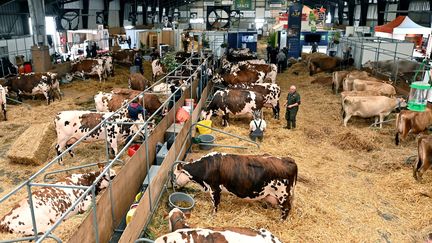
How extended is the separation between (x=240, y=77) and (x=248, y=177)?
1057cm

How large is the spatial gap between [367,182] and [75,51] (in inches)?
1008

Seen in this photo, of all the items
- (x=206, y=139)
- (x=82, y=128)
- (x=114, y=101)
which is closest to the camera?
(x=82, y=128)

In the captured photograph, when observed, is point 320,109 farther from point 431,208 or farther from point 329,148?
point 431,208

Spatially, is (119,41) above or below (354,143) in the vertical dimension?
above

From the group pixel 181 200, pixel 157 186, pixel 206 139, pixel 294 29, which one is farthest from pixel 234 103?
pixel 294 29

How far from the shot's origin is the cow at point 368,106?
1238 centimetres

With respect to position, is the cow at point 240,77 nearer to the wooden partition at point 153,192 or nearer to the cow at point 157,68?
the cow at point 157,68

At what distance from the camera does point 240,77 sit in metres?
16.9

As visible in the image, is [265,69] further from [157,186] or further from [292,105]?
[157,186]

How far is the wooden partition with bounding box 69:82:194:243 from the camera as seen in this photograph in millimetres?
4926

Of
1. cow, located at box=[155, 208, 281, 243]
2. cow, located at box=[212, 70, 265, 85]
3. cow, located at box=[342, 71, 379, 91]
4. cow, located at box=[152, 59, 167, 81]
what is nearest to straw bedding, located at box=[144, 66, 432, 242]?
cow, located at box=[155, 208, 281, 243]

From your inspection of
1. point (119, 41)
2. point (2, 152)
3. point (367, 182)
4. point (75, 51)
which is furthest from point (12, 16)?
Result: point (367, 182)

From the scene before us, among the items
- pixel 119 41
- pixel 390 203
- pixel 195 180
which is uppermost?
pixel 119 41

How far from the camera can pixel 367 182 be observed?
862cm
